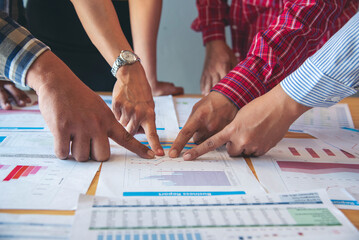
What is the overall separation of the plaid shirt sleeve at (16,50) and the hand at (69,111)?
0.05 feet

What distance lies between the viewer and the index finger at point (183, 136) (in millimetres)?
783

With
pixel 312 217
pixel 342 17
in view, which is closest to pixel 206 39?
pixel 342 17

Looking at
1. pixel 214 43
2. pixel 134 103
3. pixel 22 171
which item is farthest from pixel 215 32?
pixel 22 171

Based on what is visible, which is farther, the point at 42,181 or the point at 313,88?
the point at 313,88

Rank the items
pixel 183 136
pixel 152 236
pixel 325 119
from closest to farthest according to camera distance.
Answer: pixel 152 236 < pixel 183 136 < pixel 325 119

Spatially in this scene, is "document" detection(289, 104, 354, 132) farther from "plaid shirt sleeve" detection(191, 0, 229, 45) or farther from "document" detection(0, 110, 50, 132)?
"document" detection(0, 110, 50, 132)

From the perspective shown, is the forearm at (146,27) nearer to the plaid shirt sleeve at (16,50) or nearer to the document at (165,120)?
the document at (165,120)

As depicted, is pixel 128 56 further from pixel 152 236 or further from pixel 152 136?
pixel 152 236

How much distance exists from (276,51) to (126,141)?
22.4 inches


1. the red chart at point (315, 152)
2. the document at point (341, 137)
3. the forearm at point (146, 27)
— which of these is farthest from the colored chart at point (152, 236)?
the forearm at point (146, 27)

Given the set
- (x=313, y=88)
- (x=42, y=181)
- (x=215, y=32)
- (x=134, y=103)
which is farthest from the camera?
(x=215, y=32)

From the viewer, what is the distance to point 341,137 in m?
0.99

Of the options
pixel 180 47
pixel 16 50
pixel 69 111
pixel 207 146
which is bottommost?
pixel 180 47

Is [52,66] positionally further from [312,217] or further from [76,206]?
[312,217]
